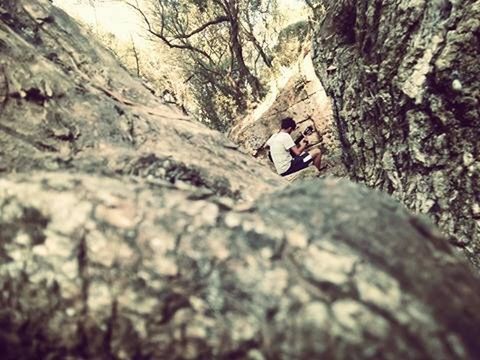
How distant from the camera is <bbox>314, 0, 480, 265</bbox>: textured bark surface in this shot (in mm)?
4191

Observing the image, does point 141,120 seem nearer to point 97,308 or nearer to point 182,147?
point 182,147

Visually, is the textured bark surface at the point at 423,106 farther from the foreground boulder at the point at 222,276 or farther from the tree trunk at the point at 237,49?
the tree trunk at the point at 237,49

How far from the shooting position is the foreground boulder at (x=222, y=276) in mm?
1576

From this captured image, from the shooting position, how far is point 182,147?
10.2ft

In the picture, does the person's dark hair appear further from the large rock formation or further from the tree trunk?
the tree trunk

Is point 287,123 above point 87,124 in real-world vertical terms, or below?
above

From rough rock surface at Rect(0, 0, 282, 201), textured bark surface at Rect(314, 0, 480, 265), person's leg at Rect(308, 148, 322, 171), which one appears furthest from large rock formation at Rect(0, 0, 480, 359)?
person's leg at Rect(308, 148, 322, 171)

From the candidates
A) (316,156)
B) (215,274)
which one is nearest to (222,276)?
(215,274)

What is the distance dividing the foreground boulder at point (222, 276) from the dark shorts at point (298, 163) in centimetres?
802

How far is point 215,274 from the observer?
1777 millimetres

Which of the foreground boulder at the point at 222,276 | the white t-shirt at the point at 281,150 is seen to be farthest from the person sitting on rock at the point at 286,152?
the foreground boulder at the point at 222,276

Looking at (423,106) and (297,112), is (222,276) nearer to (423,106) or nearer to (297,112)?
(423,106)

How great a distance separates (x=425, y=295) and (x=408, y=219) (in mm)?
353

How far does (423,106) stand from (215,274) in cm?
357
